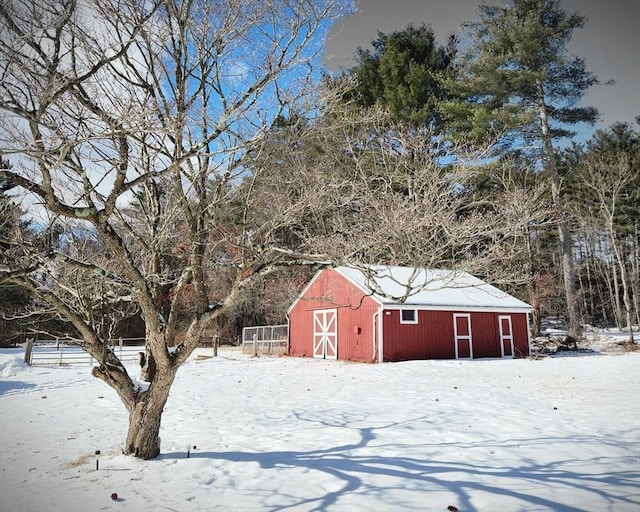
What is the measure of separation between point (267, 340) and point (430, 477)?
1751 centimetres

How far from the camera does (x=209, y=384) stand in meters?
10.6

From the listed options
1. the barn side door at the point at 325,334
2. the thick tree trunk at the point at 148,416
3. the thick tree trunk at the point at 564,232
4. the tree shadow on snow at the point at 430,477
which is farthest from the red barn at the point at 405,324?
the thick tree trunk at the point at 148,416

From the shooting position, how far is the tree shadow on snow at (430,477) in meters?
3.81

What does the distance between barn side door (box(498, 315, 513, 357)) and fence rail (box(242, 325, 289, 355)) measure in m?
9.76

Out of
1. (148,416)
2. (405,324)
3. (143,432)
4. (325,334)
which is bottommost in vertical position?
(143,432)

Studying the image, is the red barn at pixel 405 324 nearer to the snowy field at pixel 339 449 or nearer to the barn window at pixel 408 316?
the barn window at pixel 408 316

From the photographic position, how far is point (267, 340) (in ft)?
70.0

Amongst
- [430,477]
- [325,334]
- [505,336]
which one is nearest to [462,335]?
[505,336]

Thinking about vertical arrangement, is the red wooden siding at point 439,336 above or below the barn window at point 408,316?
below

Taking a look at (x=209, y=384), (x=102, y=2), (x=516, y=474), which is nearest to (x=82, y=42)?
(x=102, y=2)

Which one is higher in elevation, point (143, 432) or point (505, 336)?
point (505, 336)

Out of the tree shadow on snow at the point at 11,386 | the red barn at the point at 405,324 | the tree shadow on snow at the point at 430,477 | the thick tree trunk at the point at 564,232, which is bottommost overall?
the tree shadow on snow at the point at 430,477

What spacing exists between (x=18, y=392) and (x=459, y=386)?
1018 centimetres

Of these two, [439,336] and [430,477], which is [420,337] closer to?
[439,336]
